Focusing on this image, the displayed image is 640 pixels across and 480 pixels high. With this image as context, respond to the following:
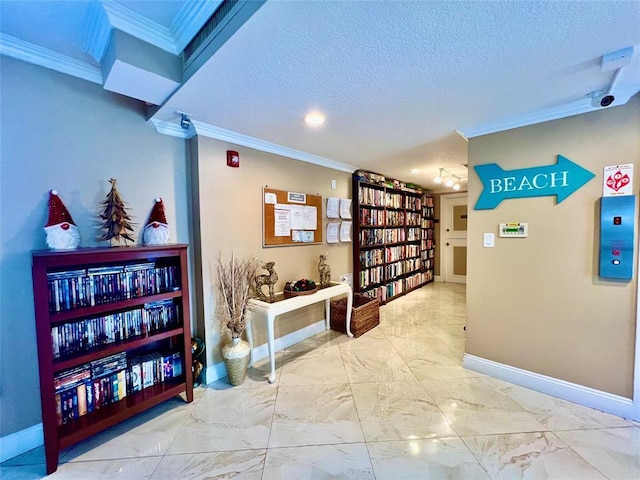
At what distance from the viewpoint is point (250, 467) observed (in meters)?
1.41

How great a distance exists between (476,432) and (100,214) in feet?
9.37

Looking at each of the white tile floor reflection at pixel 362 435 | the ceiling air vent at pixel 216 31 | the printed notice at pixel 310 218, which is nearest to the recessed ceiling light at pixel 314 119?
the ceiling air vent at pixel 216 31

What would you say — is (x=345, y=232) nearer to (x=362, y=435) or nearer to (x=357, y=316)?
(x=357, y=316)

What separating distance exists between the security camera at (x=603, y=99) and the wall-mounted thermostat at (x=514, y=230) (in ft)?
2.88

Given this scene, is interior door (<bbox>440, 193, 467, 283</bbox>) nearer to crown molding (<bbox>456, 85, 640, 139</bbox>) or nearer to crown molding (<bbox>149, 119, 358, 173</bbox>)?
crown molding (<bbox>456, 85, 640, 139</bbox>)

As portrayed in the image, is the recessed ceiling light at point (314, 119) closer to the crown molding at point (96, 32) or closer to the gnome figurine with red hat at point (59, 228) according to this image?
the crown molding at point (96, 32)

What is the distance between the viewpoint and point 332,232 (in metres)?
3.41

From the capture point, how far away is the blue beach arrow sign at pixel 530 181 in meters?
1.87

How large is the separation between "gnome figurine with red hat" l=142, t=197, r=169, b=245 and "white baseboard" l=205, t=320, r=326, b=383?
117cm

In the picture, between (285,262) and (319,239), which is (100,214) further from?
(319,239)

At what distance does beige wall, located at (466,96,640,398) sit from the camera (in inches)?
69.1

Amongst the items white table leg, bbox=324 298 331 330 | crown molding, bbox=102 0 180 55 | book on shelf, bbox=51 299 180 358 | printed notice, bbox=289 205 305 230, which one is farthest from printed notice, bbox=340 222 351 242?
crown molding, bbox=102 0 180 55

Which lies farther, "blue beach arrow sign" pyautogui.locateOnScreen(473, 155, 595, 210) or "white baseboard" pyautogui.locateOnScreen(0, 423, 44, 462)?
"blue beach arrow sign" pyautogui.locateOnScreen(473, 155, 595, 210)

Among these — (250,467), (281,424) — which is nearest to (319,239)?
(281,424)
